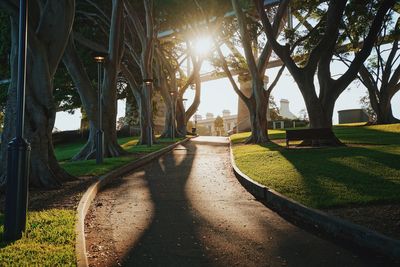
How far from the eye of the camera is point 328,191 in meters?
6.82

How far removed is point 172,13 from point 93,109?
35.8 ft

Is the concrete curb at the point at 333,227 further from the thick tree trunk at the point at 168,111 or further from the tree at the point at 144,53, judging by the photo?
the thick tree trunk at the point at 168,111

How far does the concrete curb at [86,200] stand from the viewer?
3.76 meters

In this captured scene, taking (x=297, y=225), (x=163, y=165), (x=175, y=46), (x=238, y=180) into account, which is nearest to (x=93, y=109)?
(x=163, y=165)

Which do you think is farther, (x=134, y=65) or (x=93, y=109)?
(x=134, y=65)

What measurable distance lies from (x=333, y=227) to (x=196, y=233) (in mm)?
1794

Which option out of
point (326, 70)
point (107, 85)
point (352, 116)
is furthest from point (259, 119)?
point (352, 116)

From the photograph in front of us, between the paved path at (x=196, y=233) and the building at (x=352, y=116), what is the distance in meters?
34.8

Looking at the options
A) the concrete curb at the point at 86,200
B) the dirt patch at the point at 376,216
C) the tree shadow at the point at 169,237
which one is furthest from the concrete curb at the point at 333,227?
the concrete curb at the point at 86,200

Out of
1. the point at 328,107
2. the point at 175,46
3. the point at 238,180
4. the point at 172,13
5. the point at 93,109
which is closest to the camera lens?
the point at 238,180

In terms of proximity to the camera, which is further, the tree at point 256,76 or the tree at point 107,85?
the tree at point 256,76

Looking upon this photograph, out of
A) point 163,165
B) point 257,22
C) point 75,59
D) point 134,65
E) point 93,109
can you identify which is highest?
point 257,22

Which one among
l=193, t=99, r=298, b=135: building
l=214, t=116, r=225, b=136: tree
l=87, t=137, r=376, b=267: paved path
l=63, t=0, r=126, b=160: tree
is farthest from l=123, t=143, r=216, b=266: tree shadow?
l=214, t=116, r=225, b=136: tree

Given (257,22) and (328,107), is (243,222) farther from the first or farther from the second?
(257,22)
